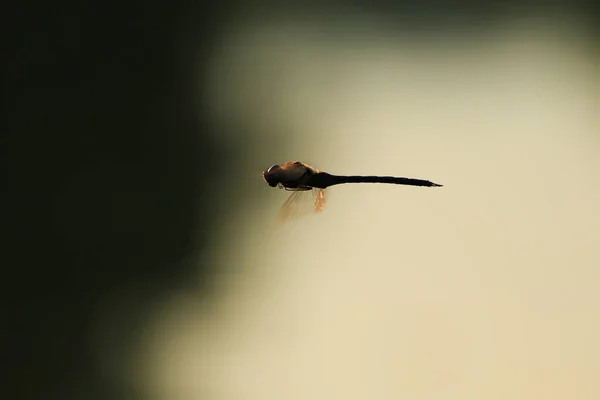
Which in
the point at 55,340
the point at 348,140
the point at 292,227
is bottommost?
the point at 55,340

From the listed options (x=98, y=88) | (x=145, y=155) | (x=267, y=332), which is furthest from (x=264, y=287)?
(x=98, y=88)

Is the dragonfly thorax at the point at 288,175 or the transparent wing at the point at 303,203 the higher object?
the dragonfly thorax at the point at 288,175

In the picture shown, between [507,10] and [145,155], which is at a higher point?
[507,10]

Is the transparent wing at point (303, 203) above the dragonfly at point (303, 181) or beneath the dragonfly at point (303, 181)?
beneath

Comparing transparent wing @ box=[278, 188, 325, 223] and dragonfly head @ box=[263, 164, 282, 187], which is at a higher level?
dragonfly head @ box=[263, 164, 282, 187]

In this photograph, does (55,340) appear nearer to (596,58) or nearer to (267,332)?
(267,332)
